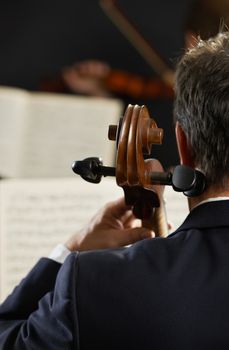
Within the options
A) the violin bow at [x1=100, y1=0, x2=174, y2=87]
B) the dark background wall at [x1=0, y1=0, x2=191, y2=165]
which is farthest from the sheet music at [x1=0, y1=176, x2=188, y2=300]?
the dark background wall at [x1=0, y1=0, x2=191, y2=165]

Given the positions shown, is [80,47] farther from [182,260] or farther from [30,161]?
[182,260]

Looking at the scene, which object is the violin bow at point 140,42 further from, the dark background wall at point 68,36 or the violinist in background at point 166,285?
the violinist in background at point 166,285

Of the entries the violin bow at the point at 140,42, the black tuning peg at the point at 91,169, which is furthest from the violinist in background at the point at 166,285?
the violin bow at the point at 140,42

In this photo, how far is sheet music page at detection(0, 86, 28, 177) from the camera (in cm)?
219

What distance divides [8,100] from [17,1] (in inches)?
46.0

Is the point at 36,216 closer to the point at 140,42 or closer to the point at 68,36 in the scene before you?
the point at 140,42

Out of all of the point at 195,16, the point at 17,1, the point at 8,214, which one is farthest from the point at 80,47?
the point at 8,214

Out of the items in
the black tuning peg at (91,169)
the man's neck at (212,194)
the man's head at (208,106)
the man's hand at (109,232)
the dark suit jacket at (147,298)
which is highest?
the man's head at (208,106)

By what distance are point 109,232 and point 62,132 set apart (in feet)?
4.25

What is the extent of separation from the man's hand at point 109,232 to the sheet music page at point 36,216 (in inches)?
11.6

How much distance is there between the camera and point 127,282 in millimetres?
830

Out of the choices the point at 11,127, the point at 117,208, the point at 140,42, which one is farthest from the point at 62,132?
the point at 117,208

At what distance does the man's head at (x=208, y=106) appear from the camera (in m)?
0.88

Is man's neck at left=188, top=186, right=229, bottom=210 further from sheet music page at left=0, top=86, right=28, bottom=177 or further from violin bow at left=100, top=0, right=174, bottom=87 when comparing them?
violin bow at left=100, top=0, right=174, bottom=87
